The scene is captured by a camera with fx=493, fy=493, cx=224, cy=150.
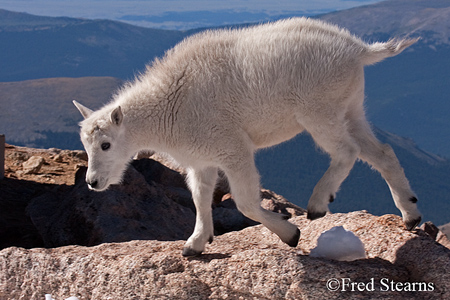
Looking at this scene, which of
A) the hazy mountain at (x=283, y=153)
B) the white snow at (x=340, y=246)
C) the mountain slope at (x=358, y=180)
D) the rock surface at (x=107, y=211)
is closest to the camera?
the white snow at (x=340, y=246)

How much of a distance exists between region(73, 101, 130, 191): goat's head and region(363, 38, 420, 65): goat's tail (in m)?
2.92

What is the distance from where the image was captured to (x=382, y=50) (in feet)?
18.8

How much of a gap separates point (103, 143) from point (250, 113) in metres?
1.67

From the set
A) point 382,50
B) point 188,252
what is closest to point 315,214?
point 188,252

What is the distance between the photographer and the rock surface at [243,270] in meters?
4.72

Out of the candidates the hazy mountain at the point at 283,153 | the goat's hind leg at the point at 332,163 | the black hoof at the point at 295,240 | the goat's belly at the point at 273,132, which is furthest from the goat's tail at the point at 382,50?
the hazy mountain at the point at 283,153

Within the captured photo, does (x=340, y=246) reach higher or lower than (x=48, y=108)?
lower

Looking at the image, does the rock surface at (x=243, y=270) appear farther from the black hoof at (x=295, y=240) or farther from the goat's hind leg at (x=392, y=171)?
the goat's hind leg at (x=392, y=171)

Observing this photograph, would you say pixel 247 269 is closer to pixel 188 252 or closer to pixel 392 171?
pixel 188 252

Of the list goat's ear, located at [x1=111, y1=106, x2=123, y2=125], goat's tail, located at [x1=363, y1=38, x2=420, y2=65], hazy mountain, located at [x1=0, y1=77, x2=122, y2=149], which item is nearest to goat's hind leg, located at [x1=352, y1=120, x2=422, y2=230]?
goat's tail, located at [x1=363, y1=38, x2=420, y2=65]

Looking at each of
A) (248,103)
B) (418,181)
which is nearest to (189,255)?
(248,103)

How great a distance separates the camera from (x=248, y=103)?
18.0 ft

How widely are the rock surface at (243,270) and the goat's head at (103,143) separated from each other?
3.21ft

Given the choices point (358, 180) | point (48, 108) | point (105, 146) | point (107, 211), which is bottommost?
point (105, 146)
